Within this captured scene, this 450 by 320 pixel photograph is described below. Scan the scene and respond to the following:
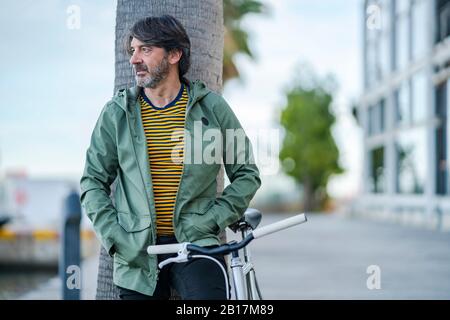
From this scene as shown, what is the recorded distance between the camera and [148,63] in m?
2.97

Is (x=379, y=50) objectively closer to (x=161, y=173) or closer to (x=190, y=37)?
(x=190, y=37)

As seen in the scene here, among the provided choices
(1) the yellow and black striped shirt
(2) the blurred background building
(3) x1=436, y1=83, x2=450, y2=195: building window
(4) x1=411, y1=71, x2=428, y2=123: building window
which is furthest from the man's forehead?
(4) x1=411, y1=71, x2=428, y2=123: building window

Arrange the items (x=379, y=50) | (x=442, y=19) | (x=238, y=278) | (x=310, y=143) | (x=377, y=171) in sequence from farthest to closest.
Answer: (x=310, y=143)
(x=377, y=171)
(x=379, y=50)
(x=442, y=19)
(x=238, y=278)

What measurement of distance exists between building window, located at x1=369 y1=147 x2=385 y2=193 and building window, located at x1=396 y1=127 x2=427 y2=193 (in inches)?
86.7

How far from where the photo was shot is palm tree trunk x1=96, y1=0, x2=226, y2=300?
3.90m

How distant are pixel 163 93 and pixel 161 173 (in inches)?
13.8

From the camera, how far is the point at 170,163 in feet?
9.66

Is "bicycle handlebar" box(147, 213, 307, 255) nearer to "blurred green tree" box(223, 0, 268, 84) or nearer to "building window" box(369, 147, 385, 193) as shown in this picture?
"blurred green tree" box(223, 0, 268, 84)

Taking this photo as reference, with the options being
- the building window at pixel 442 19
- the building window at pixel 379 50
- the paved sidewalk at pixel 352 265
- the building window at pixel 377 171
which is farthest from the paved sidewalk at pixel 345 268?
the building window at pixel 379 50

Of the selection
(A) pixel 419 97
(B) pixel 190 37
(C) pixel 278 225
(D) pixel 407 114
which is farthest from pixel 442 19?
(C) pixel 278 225

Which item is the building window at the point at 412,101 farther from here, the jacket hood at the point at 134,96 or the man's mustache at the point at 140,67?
the man's mustache at the point at 140,67

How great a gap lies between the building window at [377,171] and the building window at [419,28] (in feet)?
17.2
